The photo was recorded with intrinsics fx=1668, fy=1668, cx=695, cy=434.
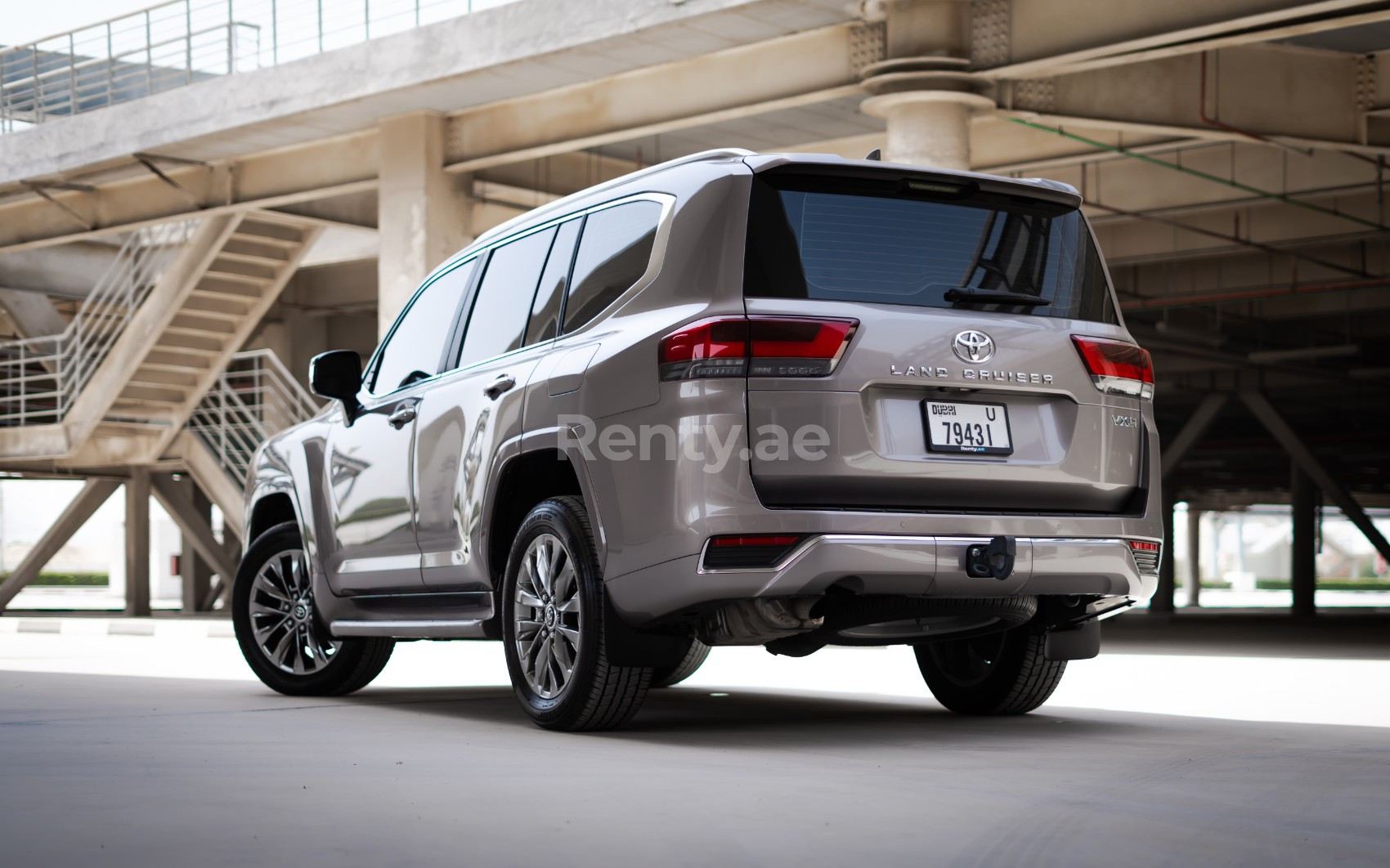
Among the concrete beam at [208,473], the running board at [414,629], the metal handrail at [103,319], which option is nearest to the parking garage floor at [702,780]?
the running board at [414,629]

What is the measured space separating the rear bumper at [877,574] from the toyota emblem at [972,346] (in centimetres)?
62

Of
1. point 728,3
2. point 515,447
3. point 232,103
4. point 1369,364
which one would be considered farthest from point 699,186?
point 1369,364

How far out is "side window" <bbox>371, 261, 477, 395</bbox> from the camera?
7.69m

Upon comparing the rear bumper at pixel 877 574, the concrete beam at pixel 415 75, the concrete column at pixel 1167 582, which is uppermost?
the concrete beam at pixel 415 75

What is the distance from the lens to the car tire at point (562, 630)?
→ 6.02 m

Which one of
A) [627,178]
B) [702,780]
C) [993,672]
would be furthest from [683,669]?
[702,780]

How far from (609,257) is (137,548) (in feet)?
77.0

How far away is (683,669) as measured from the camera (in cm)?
889

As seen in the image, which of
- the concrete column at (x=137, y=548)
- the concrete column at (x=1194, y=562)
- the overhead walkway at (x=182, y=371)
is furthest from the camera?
the concrete column at (x=1194, y=562)

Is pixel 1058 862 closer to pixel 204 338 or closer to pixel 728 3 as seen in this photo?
pixel 728 3

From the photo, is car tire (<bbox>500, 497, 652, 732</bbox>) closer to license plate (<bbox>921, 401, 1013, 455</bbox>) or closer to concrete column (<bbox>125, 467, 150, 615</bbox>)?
license plate (<bbox>921, 401, 1013, 455</bbox>)

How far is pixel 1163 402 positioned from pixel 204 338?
27.4 metres

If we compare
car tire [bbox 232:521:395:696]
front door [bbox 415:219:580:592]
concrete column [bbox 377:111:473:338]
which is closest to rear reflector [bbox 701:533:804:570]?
front door [bbox 415:219:580:592]

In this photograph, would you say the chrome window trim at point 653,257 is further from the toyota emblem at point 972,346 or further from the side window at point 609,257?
the toyota emblem at point 972,346
